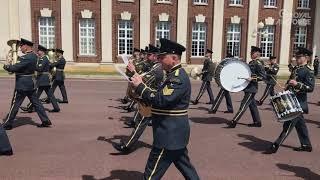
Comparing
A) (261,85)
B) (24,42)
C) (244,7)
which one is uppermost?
(244,7)

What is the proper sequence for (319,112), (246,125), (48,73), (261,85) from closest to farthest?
(246,125) < (48,73) < (319,112) < (261,85)

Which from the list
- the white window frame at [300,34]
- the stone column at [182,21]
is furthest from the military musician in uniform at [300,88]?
the white window frame at [300,34]

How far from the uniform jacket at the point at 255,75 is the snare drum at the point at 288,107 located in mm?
2425

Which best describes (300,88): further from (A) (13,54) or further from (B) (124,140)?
(A) (13,54)

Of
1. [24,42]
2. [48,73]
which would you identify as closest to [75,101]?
[48,73]

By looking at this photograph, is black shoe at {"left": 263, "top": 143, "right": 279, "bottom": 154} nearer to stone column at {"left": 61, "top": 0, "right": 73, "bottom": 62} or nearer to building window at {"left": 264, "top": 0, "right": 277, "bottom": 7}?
stone column at {"left": 61, "top": 0, "right": 73, "bottom": 62}

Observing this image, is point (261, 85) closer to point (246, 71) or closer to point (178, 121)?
point (246, 71)

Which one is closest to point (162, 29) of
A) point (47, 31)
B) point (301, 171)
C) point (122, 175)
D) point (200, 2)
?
point (200, 2)

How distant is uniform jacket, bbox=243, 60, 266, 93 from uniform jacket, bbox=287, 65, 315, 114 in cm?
198

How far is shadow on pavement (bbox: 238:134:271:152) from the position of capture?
870cm

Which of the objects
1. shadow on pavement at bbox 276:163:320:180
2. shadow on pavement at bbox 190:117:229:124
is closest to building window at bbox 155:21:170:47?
shadow on pavement at bbox 190:117:229:124

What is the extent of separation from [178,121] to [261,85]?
18573 millimetres

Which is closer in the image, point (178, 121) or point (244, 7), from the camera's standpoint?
point (178, 121)

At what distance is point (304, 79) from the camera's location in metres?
8.20
